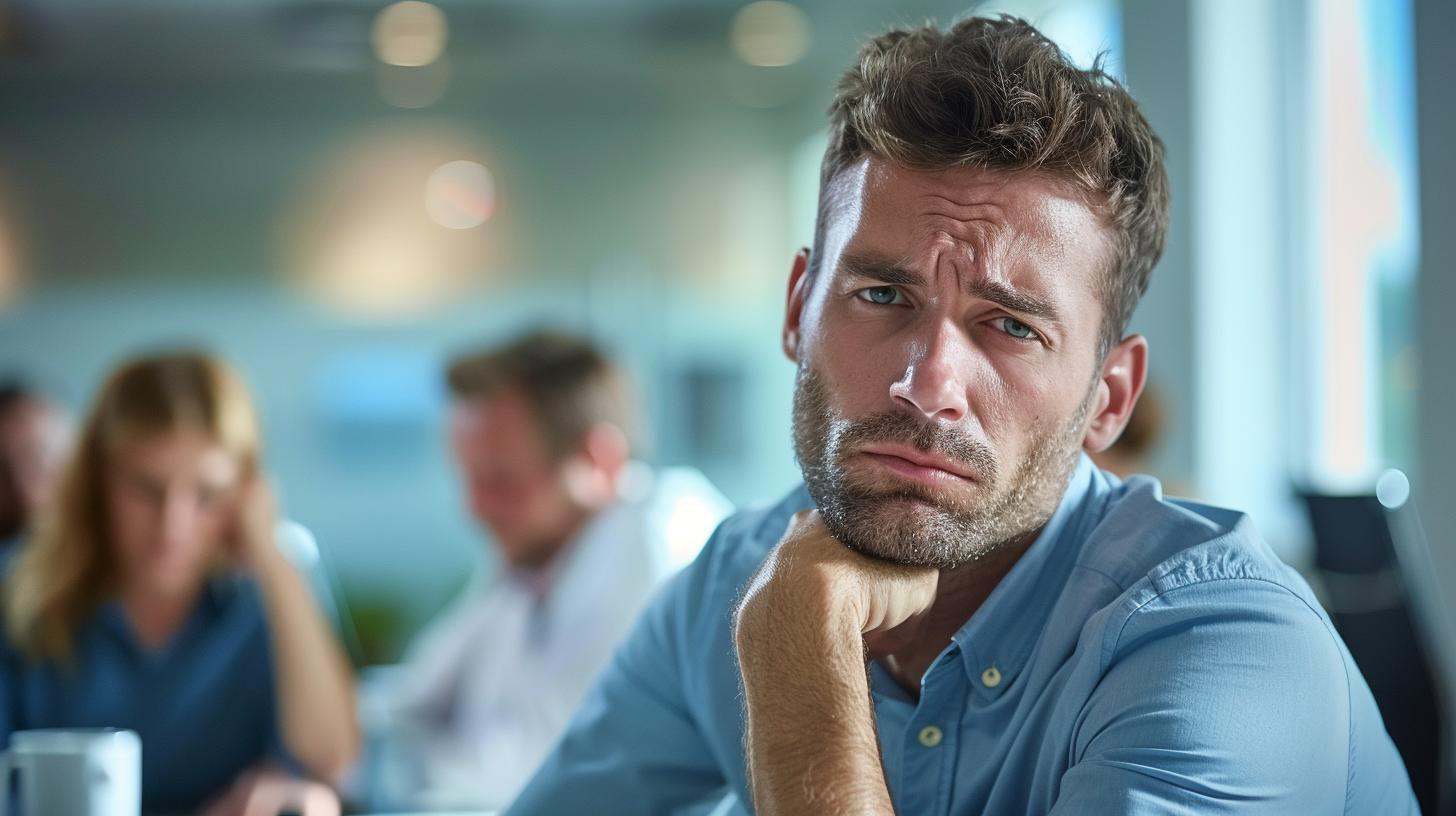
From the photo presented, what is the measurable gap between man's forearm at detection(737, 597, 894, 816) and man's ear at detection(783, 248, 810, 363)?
32cm

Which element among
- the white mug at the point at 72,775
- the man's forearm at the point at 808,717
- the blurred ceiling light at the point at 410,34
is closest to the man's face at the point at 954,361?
the man's forearm at the point at 808,717

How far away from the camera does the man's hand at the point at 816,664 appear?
0.93m

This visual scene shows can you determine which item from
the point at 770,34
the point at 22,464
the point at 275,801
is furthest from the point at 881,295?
the point at 770,34

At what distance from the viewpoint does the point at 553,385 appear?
2941mm

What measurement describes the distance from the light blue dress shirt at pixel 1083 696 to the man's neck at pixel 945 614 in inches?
0.8

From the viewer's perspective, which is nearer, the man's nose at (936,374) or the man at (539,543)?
the man's nose at (936,374)

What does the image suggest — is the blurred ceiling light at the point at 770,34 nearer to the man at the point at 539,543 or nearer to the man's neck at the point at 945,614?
the man at the point at 539,543

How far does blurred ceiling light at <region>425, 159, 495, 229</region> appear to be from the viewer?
225 inches

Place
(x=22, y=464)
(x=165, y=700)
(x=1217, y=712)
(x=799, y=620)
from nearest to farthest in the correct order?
(x=1217, y=712)
(x=799, y=620)
(x=165, y=700)
(x=22, y=464)

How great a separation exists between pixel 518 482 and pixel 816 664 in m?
1.97

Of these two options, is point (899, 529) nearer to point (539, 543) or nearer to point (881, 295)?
point (881, 295)

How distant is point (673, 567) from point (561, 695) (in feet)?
1.09

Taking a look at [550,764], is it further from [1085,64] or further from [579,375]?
[579,375]

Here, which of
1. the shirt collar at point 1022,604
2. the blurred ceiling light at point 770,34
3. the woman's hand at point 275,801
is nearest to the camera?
the shirt collar at point 1022,604
